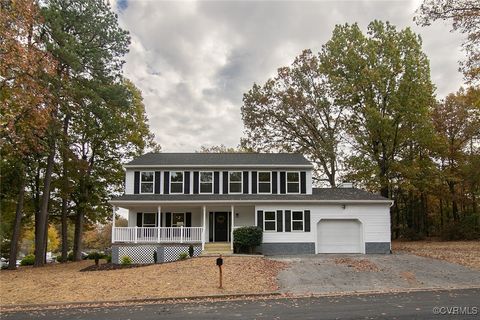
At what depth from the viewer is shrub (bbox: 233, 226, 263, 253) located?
2213cm

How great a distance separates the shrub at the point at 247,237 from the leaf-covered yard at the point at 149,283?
2414mm

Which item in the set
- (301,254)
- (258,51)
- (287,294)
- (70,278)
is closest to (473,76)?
(258,51)

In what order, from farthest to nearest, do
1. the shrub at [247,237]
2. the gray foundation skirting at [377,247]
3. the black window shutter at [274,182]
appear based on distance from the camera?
the black window shutter at [274,182] < the gray foundation skirting at [377,247] < the shrub at [247,237]

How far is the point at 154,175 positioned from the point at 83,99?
5.99 metres

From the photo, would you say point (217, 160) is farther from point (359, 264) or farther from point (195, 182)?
point (359, 264)

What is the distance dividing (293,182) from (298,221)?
2767mm

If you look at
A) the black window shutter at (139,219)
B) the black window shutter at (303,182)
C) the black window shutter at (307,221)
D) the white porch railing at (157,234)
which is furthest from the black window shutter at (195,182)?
the black window shutter at (307,221)

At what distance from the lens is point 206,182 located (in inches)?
996

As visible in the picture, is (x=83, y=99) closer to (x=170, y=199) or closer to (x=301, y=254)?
(x=170, y=199)

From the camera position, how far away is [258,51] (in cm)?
2319

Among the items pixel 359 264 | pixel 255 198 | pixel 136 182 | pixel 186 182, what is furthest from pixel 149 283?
pixel 136 182

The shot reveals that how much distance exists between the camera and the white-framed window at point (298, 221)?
23438mm

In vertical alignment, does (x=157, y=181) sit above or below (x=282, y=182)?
above

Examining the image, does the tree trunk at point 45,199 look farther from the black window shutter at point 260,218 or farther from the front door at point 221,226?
the black window shutter at point 260,218
